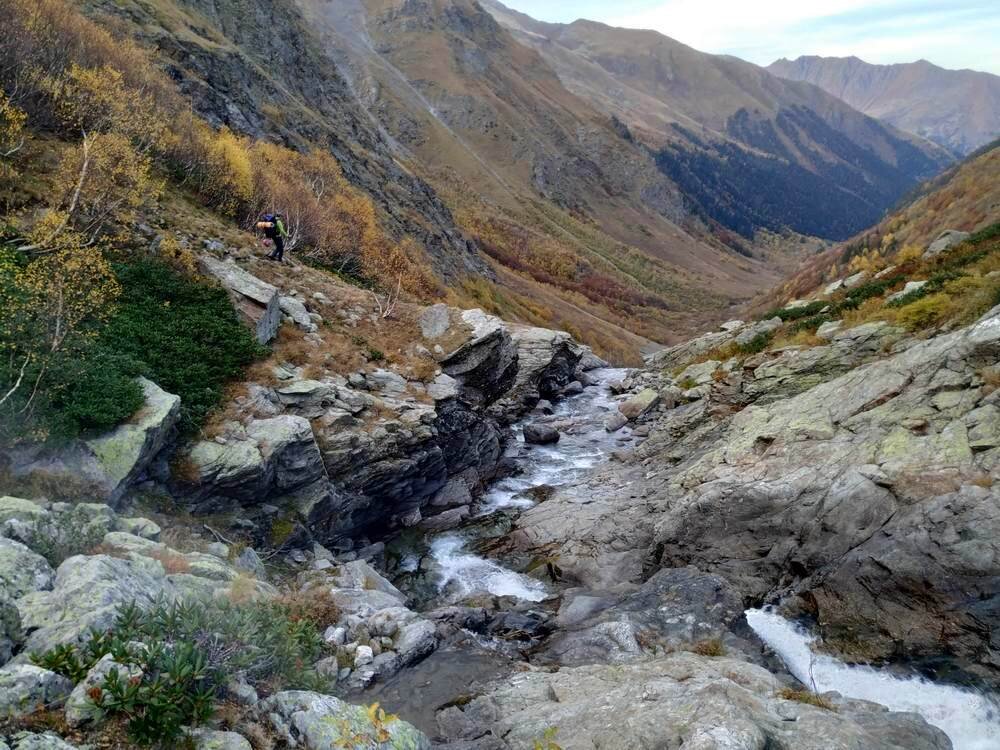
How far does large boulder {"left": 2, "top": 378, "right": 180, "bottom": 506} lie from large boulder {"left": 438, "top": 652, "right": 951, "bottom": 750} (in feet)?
32.4

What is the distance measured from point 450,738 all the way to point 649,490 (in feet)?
52.2

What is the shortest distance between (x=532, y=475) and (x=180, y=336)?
1792 cm

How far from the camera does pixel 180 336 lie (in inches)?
802

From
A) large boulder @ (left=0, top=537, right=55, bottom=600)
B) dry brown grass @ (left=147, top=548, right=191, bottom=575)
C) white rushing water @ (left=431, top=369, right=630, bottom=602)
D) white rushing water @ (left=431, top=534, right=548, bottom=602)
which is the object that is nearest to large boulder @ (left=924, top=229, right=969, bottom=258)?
white rushing water @ (left=431, top=369, right=630, bottom=602)

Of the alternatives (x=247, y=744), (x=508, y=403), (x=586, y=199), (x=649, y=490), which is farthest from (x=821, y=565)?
(x=586, y=199)

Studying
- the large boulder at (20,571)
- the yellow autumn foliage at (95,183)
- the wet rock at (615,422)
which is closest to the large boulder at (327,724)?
the large boulder at (20,571)

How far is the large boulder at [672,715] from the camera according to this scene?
10242 mm

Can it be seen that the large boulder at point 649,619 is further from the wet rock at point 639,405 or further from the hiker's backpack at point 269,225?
the hiker's backpack at point 269,225

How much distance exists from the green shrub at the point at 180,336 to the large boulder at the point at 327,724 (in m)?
11.6

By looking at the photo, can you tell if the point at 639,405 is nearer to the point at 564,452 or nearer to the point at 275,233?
the point at 564,452

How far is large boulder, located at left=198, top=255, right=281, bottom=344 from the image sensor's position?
73.6ft

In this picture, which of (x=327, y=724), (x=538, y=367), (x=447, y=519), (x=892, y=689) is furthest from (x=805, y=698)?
(x=538, y=367)

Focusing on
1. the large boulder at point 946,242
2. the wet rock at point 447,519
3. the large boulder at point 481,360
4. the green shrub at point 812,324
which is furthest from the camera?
the large boulder at point 946,242

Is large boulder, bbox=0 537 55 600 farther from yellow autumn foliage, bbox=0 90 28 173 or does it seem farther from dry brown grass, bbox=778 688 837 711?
yellow autumn foliage, bbox=0 90 28 173
